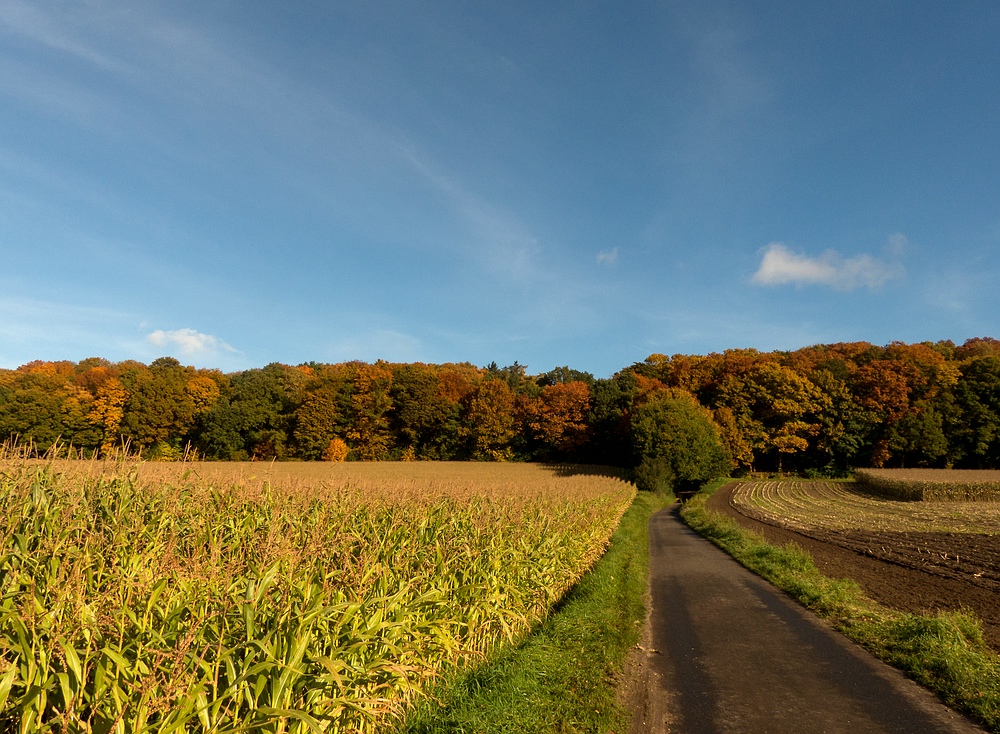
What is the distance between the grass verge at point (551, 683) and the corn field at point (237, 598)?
317 mm

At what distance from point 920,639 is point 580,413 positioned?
6102 cm

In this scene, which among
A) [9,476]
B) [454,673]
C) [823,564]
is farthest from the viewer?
[823,564]

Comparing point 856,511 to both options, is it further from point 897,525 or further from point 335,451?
point 335,451

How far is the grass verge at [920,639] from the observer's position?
620 cm

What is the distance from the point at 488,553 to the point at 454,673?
1799 millimetres

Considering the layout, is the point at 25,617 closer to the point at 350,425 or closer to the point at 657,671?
the point at 657,671

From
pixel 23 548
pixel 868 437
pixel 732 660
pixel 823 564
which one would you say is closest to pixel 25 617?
pixel 23 548

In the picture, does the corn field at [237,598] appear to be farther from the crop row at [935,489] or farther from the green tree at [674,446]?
the green tree at [674,446]

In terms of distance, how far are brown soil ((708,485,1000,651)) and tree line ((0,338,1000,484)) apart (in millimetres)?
30683

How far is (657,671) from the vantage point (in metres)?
7.21

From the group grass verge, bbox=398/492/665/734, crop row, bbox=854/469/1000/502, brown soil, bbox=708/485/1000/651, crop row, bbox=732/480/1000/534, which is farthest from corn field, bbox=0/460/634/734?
crop row, bbox=854/469/1000/502

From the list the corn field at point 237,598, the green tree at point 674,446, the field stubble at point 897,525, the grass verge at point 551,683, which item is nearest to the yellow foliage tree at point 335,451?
the green tree at point 674,446

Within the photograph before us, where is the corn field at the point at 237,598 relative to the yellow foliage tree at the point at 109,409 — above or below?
below

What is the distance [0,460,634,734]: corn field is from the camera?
9.61 ft
